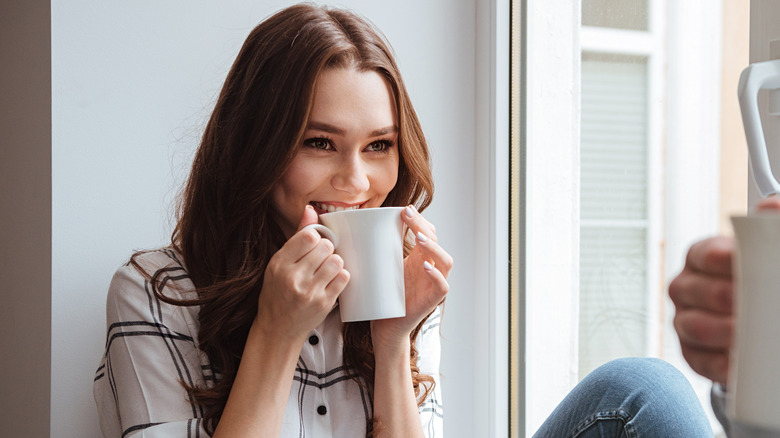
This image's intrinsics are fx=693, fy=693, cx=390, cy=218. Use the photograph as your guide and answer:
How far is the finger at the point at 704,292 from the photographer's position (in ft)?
1.14

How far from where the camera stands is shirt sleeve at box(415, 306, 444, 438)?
44.1 inches

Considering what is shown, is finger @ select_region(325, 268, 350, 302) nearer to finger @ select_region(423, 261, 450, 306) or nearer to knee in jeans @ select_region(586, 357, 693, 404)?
finger @ select_region(423, 261, 450, 306)

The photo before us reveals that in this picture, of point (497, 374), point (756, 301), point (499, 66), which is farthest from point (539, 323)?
point (756, 301)

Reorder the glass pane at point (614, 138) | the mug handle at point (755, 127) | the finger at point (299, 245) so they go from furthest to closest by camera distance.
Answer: the glass pane at point (614, 138)
the finger at point (299, 245)
the mug handle at point (755, 127)

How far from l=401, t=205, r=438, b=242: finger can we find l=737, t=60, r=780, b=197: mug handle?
37 cm

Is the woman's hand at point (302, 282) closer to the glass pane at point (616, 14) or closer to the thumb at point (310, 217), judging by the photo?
the thumb at point (310, 217)

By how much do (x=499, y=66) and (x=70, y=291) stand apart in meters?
0.92

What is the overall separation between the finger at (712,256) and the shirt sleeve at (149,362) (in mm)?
729

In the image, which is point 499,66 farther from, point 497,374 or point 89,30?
point 89,30

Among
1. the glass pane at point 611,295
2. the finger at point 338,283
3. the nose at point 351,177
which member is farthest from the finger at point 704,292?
the glass pane at point 611,295

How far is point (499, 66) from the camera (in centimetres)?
143

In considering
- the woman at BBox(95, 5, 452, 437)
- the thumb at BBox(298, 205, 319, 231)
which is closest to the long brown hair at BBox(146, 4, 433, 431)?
the woman at BBox(95, 5, 452, 437)

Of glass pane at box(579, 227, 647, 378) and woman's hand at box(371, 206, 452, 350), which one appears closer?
woman's hand at box(371, 206, 452, 350)

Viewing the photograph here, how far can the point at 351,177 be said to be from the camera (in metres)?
0.94
